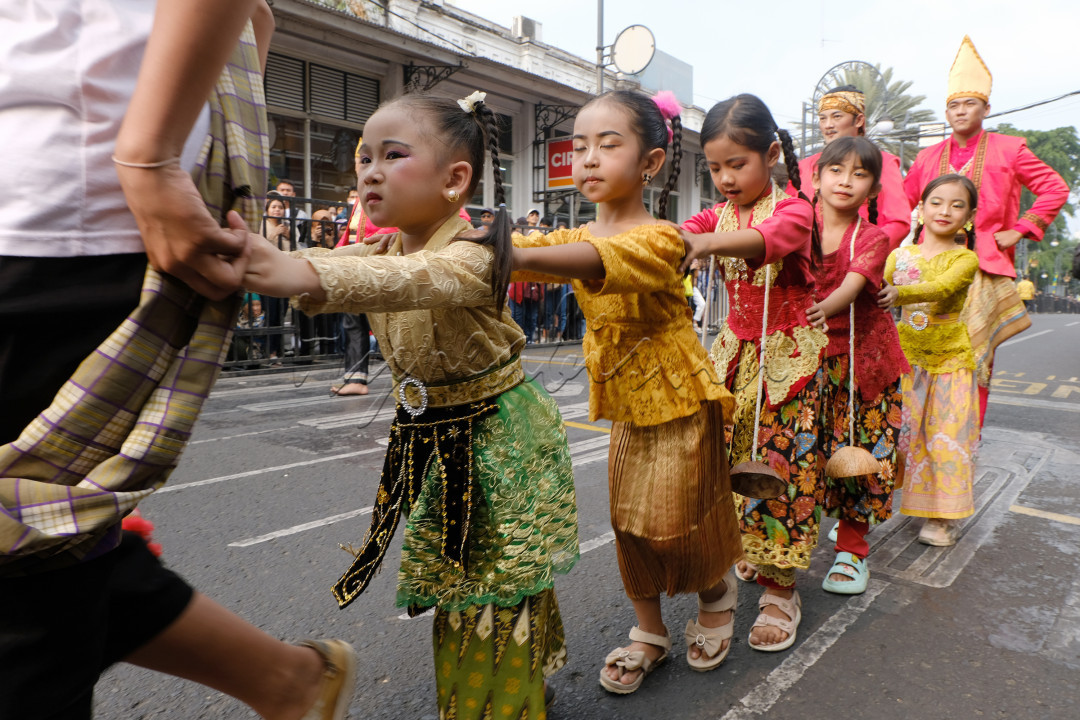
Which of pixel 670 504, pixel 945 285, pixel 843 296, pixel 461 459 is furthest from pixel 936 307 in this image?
pixel 461 459

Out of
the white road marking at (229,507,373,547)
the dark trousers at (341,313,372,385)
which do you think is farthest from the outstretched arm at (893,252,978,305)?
the dark trousers at (341,313,372,385)

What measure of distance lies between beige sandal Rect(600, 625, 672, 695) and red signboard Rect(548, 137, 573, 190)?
14503 mm

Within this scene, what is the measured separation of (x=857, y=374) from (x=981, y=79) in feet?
8.00

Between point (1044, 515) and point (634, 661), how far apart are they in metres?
2.73

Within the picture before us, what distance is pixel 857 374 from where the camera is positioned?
3000 millimetres

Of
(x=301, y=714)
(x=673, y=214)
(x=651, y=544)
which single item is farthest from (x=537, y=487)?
(x=673, y=214)

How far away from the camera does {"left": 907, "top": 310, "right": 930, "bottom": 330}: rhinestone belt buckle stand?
3752 mm

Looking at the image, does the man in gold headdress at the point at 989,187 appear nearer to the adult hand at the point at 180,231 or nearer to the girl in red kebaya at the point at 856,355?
the girl in red kebaya at the point at 856,355

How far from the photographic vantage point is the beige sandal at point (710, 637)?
2312mm

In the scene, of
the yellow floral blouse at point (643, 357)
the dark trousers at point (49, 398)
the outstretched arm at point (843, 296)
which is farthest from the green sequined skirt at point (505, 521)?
the outstretched arm at point (843, 296)

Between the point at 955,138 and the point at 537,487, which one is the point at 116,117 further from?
the point at 955,138

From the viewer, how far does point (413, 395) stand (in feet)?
5.78

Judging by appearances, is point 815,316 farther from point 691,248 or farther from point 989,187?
point 989,187

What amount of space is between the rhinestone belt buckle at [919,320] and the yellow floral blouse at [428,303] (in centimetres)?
262
